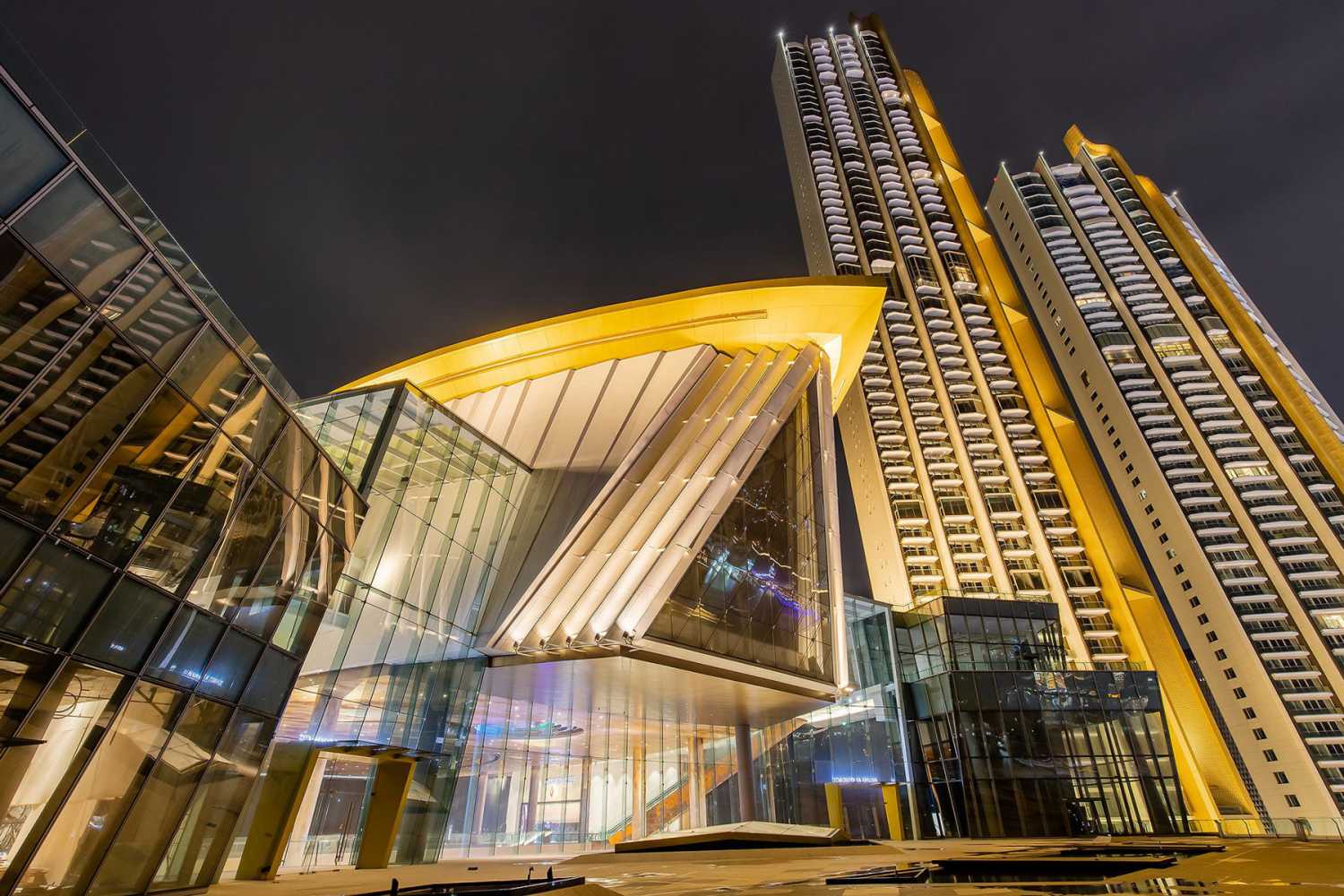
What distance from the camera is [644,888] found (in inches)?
344

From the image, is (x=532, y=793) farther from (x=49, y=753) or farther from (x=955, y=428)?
(x=955, y=428)

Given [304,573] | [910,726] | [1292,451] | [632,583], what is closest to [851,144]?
[1292,451]

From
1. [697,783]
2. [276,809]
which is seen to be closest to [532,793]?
[697,783]

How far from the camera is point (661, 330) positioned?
26484mm

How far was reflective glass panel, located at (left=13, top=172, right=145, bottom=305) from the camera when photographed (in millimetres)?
6785

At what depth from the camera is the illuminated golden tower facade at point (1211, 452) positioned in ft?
189

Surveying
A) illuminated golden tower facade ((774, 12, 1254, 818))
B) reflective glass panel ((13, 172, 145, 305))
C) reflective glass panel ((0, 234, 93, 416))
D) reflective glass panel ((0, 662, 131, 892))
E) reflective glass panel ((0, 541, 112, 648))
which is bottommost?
reflective glass panel ((0, 662, 131, 892))

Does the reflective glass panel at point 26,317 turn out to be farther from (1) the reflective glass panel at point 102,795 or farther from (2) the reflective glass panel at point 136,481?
(1) the reflective glass panel at point 102,795

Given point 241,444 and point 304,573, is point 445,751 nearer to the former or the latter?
point 304,573

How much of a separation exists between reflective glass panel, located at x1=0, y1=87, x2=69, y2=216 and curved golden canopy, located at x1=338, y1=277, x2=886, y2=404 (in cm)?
1969

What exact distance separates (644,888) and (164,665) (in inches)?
277

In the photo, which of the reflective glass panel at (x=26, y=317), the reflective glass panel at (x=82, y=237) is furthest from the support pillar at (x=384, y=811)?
the reflective glass panel at (x=82, y=237)

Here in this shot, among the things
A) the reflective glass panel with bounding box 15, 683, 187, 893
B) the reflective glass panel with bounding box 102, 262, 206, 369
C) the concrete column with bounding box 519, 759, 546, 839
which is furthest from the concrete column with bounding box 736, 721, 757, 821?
the reflective glass panel with bounding box 102, 262, 206, 369

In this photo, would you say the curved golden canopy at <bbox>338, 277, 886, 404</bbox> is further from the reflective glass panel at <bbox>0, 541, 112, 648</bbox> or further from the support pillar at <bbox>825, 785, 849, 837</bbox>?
the support pillar at <bbox>825, 785, 849, 837</bbox>
